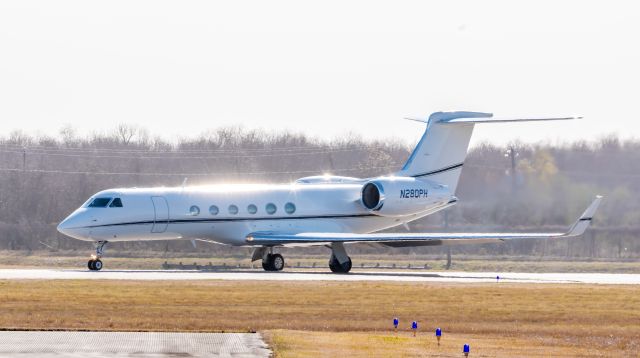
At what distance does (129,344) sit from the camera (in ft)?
71.2

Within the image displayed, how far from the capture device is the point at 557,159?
62.0 m

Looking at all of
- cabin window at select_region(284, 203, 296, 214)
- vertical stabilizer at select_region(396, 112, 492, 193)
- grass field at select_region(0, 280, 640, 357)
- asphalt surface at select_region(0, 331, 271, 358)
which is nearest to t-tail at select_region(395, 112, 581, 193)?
vertical stabilizer at select_region(396, 112, 492, 193)

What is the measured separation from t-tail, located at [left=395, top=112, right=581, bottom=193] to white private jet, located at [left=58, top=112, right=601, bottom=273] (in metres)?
0.04

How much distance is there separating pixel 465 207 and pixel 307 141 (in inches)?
1304

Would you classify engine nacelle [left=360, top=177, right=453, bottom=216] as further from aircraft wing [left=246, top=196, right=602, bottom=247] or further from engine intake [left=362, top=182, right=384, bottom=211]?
aircraft wing [left=246, top=196, right=602, bottom=247]

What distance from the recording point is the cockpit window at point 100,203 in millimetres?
45575

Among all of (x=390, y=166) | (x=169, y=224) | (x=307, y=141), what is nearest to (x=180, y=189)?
(x=169, y=224)

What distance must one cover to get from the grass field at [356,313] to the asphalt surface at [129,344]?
666 millimetres

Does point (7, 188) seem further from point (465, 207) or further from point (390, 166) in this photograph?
point (465, 207)

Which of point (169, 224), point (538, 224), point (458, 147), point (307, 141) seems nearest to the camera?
point (169, 224)

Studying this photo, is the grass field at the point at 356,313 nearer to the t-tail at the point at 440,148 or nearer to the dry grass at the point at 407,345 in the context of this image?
the dry grass at the point at 407,345

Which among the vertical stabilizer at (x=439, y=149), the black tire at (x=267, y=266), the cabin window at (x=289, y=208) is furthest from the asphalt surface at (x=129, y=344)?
the vertical stabilizer at (x=439, y=149)

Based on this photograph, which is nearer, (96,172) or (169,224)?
(169,224)

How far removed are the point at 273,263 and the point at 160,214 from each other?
4.76m
